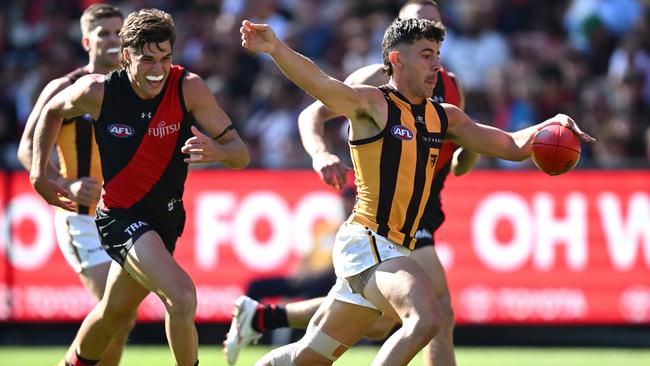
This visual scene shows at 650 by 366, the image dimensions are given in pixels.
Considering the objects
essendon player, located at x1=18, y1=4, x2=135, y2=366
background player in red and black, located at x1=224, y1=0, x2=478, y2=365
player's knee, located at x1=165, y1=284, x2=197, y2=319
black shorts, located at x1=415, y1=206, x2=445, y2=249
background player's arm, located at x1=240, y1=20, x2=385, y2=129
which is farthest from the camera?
essendon player, located at x1=18, y1=4, x2=135, y2=366

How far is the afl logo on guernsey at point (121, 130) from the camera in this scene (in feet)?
25.9

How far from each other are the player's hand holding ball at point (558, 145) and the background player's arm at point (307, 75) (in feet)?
3.76

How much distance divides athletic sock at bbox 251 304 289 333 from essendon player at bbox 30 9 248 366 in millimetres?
1173

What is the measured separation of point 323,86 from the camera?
7.16 m

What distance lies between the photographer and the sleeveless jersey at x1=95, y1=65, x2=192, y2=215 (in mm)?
7891

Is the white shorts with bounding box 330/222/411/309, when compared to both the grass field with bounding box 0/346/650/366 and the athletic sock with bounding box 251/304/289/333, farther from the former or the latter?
the grass field with bounding box 0/346/650/366

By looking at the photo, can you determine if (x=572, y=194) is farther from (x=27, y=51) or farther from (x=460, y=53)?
(x=27, y=51)

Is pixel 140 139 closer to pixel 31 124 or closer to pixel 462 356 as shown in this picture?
pixel 31 124

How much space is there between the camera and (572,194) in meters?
13.5

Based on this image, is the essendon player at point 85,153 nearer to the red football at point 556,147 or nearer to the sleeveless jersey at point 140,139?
the sleeveless jersey at point 140,139

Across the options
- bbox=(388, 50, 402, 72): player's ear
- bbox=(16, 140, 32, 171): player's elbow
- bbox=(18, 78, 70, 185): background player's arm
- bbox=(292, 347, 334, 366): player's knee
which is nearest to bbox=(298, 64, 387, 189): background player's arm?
bbox=(388, 50, 402, 72): player's ear

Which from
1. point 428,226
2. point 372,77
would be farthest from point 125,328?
point 372,77

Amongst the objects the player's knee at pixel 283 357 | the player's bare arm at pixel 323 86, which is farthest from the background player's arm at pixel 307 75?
the player's knee at pixel 283 357

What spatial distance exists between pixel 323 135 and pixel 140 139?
1.19 metres
